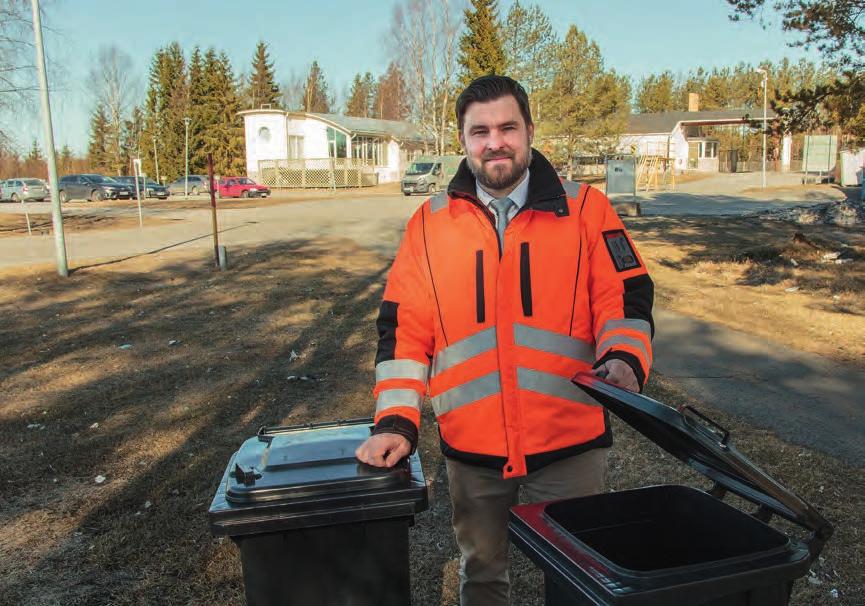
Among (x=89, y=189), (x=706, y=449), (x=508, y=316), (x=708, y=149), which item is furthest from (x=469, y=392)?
(x=708, y=149)

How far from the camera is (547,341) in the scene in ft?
7.20

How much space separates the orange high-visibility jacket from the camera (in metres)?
2.18

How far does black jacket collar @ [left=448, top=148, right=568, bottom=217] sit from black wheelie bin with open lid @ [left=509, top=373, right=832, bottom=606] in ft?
1.81

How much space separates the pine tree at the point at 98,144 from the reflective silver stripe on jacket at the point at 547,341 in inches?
2966

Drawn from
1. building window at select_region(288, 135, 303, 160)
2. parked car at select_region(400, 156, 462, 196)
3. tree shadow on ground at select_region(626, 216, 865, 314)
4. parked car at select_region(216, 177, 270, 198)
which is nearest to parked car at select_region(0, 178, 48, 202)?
parked car at select_region(216, 177, 270, 198)

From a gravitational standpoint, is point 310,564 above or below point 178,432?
above

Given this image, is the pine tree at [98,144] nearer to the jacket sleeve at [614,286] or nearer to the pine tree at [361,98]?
the pine tree at [361,98]

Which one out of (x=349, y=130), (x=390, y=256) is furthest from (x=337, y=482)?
(x=349, y=130)

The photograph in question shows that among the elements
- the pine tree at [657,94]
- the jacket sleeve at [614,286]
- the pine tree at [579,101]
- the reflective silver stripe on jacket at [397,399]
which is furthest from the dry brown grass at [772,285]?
the pine tree at [657,94]

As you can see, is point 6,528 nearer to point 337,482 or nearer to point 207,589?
point 207,589

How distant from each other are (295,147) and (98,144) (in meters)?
28.1

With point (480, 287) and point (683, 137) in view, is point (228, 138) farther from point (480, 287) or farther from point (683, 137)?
point (480, 287)

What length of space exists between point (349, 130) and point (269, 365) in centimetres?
4758

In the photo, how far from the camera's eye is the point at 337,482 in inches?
79.7
